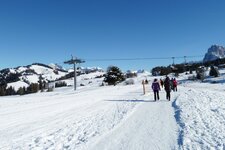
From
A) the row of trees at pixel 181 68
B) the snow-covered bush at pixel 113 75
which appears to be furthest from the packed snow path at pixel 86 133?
the row of trees at pixel 181 68

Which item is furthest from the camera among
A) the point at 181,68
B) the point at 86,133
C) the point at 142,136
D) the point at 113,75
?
the point at 181,68

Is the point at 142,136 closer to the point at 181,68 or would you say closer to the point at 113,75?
the point at 113,75

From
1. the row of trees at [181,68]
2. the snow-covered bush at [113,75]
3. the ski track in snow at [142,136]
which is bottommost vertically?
the ski track in snow at [142,136]

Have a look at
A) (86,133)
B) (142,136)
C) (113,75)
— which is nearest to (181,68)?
(113,75)

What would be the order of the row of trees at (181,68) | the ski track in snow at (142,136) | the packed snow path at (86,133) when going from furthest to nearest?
1. the row of trees at (181,68)
2. the packed snow path at (86,133)
3. the ski track in snow at (142,136)

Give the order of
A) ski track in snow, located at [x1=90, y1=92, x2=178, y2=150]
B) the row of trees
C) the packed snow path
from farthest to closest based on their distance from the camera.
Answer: the row of trees < the packed snow path < ski track in snow, located at [x1=90, y1=92, x2=178, y2=150]

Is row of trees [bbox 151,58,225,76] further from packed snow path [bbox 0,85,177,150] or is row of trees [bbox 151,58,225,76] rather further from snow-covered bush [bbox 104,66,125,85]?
packed snow path [bbox 0,85,177,150]

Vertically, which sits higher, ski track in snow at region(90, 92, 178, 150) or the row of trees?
the row of trees

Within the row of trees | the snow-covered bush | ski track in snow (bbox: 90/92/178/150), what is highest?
the row of trees

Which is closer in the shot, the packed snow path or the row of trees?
the packed snow path

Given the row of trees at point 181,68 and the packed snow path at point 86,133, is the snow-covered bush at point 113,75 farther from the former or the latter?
the packed snow path at point 86,133

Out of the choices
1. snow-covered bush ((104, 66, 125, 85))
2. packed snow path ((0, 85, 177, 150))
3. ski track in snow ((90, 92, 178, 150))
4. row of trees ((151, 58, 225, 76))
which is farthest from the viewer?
row of trees ((151, 58, 225, 76))

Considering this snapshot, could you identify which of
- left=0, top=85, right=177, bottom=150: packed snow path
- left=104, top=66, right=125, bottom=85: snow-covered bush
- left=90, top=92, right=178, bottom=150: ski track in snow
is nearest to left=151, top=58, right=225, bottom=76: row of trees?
left=104, top=66, right=125, bottom=85: snow-covered bush

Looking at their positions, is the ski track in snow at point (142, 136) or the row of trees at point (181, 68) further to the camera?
the row of trees at point (181, 68)
